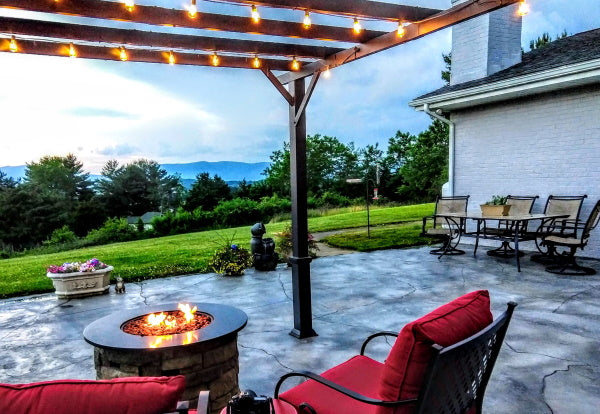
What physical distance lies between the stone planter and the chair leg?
19.7 ft

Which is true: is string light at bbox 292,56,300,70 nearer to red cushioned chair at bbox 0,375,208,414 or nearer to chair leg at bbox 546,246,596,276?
red cushioned chair at bbox 0,375,208,414

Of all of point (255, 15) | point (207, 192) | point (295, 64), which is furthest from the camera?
point (207, 192)

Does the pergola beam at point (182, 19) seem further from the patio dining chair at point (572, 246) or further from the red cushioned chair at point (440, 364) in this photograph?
the patio dining chair at point (572, 246)

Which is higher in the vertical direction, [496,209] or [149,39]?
[149,39]

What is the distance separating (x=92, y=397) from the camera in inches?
40.2

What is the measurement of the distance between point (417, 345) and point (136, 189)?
27.5m

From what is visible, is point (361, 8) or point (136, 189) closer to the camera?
point (361, 8)

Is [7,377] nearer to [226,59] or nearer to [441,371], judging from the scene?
[226,59]

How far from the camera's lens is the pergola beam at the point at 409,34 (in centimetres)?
243

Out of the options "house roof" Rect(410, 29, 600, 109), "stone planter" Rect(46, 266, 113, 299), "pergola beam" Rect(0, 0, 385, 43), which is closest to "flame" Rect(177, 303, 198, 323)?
"pergola beam" Rect(0, 0, 385, 43)

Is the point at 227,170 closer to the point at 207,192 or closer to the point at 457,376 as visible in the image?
the point at 207,192

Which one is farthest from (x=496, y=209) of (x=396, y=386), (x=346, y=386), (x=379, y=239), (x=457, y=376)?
(x=396, y=386)

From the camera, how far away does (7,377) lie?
3.01 metres

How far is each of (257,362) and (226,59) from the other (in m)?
2.38
